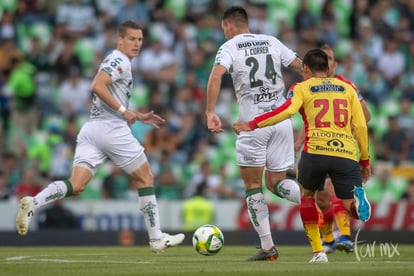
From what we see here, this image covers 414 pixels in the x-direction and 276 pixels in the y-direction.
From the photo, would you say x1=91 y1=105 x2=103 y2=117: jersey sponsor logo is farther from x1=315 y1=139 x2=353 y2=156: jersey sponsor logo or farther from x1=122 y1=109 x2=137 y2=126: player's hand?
x1=315 y1=139 x2=353 y2=156: jersey sponsor logo

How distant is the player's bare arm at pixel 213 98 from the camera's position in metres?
11.2

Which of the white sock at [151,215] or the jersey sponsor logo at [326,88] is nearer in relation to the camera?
the jersey sponsor logo at [326,88]

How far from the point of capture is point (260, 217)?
11.8 metres

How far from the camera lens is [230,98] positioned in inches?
878

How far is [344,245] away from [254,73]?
2.70 m

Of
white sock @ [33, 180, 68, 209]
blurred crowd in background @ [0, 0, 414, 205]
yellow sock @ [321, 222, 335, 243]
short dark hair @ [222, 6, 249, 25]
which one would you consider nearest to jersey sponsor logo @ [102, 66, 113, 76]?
white sock @ [33, 180, 68, 209]

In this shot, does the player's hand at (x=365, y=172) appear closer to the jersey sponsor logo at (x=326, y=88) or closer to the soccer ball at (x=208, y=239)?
the jersey sponsor logo at (x=326, y=88)

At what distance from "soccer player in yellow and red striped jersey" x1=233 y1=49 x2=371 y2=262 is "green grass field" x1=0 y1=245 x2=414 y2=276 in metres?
0.66

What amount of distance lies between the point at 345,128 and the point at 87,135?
3246 mm

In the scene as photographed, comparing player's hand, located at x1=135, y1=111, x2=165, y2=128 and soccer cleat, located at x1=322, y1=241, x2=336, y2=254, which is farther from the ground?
player's hand, located at x1=135, y1=111, x2=165, y2=128

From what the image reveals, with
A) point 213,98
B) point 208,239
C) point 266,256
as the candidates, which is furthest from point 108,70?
point 266,256

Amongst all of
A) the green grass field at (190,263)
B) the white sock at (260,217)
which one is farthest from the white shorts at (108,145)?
the white sock at (260,217)

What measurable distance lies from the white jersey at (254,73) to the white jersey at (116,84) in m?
1.34

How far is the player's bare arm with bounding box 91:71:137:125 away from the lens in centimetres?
1227
